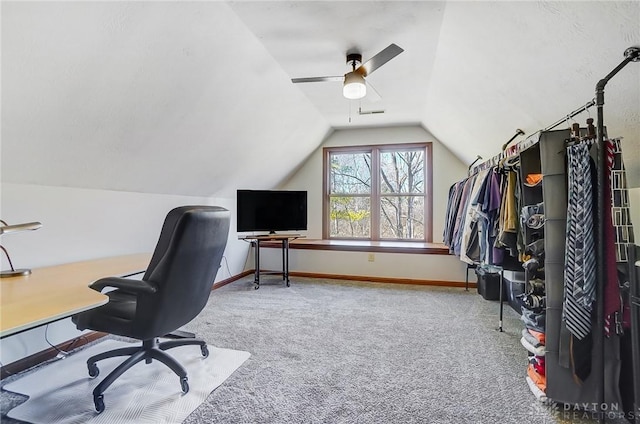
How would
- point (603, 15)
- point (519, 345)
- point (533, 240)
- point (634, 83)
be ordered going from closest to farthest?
1. point (603, 15)
2. point (634, 83)
3. point (533, 240)
4. point (519, 345)

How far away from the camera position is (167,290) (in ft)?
5.63

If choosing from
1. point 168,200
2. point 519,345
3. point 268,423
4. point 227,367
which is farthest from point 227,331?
point 519,345

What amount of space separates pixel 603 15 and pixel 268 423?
239 centimetres

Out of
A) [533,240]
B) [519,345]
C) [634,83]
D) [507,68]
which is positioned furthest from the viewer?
[519,345]

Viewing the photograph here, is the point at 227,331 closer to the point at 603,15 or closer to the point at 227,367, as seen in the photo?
the point at 227,367

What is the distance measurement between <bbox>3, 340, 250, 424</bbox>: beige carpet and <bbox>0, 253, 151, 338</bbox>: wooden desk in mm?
632

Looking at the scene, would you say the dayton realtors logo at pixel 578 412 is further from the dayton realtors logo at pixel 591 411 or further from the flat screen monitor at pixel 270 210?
the flat screen monitor at pixel 270 210

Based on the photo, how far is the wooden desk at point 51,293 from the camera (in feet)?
3.87

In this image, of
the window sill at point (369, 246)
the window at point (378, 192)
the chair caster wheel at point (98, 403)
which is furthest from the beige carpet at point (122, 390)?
the window at point (378, 192)

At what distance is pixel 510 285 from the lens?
335 centimetres

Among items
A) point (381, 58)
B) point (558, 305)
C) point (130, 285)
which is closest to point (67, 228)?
point (130, 285)

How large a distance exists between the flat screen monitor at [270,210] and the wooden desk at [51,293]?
2012 mm

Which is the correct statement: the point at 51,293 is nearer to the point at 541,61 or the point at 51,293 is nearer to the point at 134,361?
the point at 134,361

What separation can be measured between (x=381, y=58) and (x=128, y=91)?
1677mm
